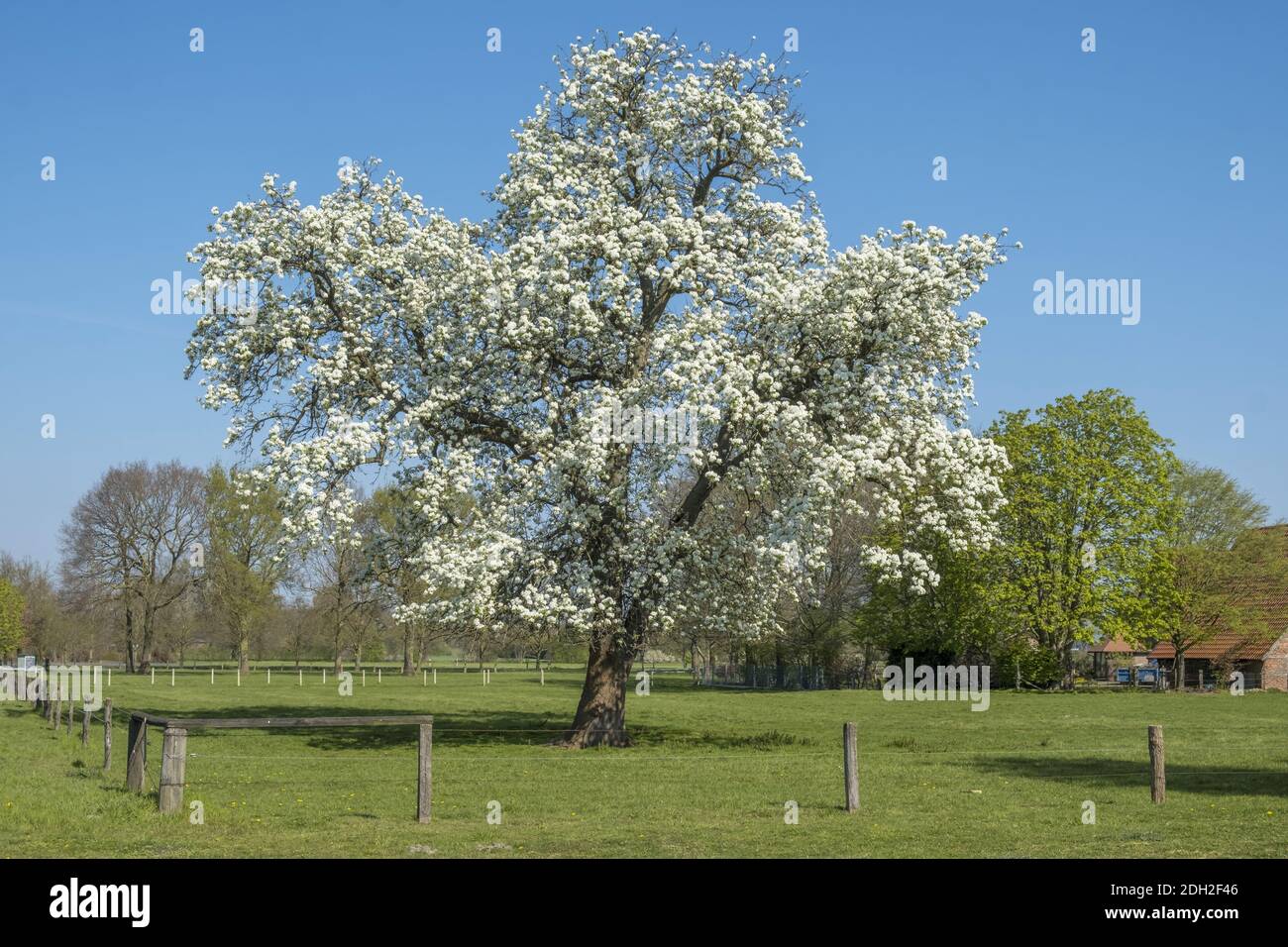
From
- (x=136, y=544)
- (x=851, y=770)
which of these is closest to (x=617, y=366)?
(x=851, y=770)

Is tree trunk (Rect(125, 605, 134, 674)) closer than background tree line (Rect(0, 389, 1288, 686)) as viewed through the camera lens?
No

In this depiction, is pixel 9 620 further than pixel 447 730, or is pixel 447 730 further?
pixel 9 620

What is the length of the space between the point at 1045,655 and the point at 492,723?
39384 mm

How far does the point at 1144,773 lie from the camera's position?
25.6 metres

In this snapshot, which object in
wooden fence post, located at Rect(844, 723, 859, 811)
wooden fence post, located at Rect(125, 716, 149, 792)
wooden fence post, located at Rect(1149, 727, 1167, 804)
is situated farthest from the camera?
wooden fence post, located at Rect(1149, 727, 1167, 804)

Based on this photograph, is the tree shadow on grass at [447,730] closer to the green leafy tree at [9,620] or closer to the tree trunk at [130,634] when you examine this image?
the tree trunk at [130,634]

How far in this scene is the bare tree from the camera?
3659 inches

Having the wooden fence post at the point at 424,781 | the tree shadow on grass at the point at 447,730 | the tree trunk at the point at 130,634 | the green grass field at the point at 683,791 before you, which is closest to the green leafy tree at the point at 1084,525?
the green grass field at the point at 683,791

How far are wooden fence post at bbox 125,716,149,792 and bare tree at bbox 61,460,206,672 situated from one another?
75234 mm

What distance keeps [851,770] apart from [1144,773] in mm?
8567

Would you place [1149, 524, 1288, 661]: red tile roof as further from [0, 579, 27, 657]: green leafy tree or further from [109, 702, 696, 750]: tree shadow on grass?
[0, 579, 27, 657]: green leafy tree

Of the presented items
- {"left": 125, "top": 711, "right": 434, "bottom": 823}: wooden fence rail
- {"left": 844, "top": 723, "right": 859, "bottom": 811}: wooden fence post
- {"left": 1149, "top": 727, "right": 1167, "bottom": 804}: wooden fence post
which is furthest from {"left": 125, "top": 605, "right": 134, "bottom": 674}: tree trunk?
{"left": 1149, "top": 727, "right": 1167, "bottom": 804}: wooden fence post

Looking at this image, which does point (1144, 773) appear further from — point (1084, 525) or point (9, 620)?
point (9, 620)
